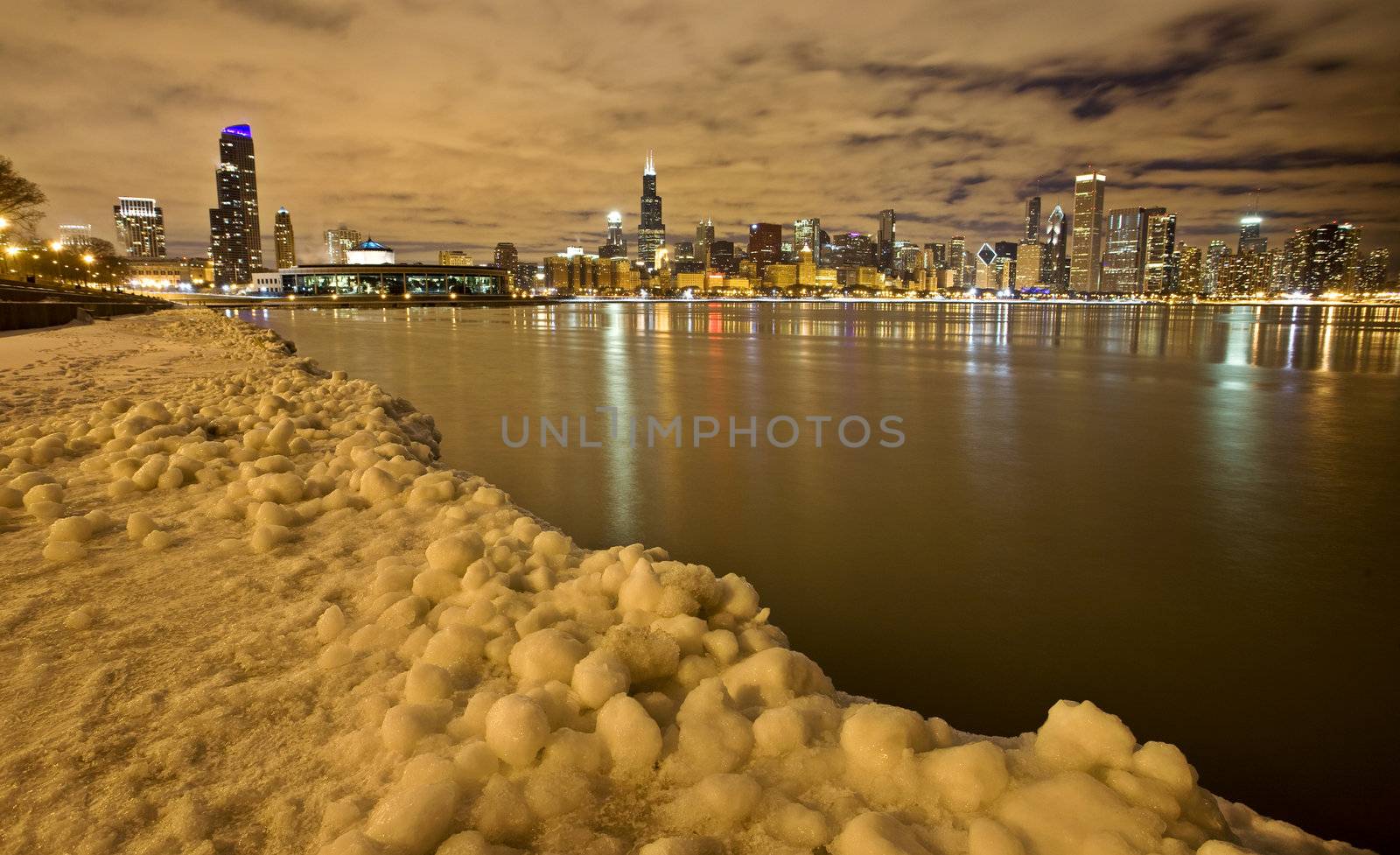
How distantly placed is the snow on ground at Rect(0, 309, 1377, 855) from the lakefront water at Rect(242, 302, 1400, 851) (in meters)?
0.86

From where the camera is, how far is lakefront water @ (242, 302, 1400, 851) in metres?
2.97

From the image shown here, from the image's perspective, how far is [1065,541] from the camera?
15.9 ft

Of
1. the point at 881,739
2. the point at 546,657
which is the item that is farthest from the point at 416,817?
the point at 881,739

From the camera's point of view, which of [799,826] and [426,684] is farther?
[426,684]

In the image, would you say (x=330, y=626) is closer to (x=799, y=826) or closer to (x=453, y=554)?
(x=453, y=554)

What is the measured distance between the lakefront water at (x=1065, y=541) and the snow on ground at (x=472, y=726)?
86cm

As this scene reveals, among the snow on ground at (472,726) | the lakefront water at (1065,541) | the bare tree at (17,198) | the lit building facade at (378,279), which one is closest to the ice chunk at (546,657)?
the snow on ground at (472,726)

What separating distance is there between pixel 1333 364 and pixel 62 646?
2513cm

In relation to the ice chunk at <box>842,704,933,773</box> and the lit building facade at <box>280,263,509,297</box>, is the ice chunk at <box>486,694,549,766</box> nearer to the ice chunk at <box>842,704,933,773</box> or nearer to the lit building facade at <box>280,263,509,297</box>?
the ice chunk at <box>842,704,933,773</box>

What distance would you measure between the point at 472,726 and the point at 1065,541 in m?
4.25

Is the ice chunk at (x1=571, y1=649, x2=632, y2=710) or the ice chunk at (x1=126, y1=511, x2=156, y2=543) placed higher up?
the ice chunk at (x1=126, y1=511, x2=156, y2=543)

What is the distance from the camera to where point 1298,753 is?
268 centimetres

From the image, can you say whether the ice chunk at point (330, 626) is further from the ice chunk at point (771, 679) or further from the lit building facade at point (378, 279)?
the lit building facade at point (378, 279)

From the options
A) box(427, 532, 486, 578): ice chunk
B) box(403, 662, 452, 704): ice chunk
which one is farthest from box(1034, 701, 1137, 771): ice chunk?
box(427, 532, 486, 578): ice chunk
